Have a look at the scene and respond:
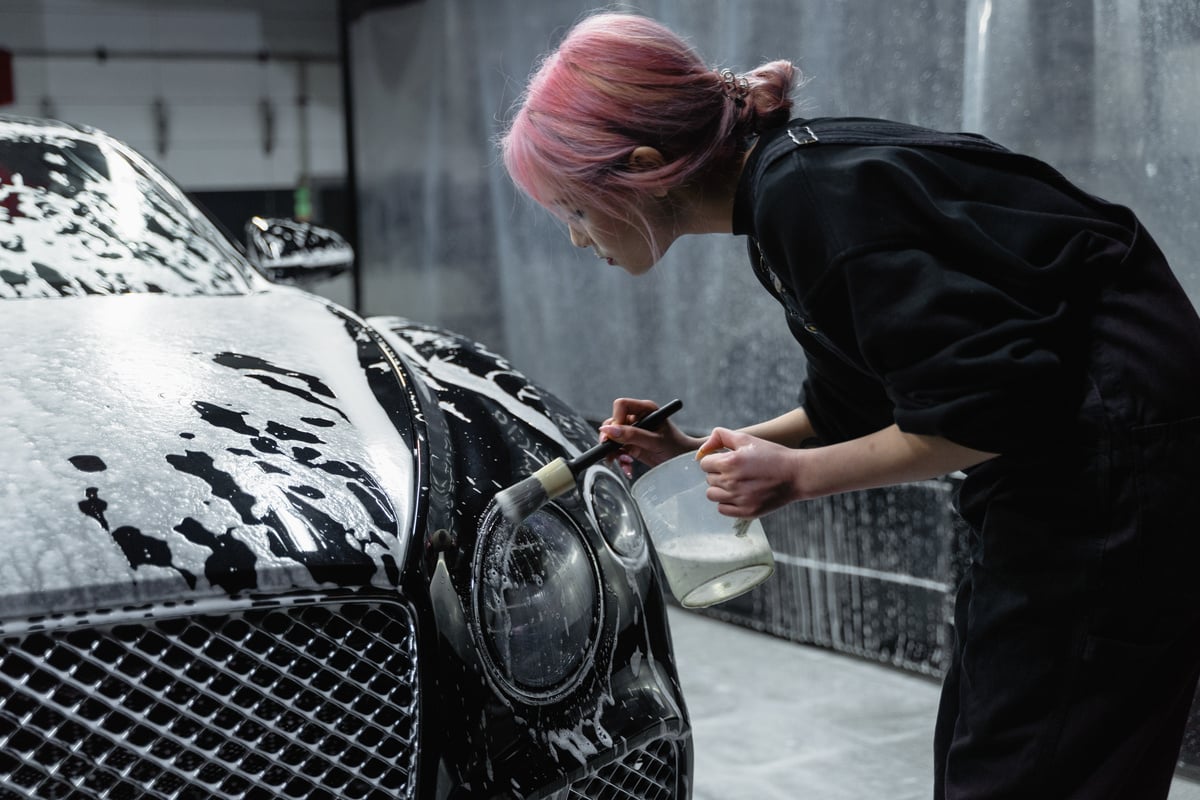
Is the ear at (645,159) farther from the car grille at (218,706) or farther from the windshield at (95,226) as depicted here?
the windshield at (95,226)

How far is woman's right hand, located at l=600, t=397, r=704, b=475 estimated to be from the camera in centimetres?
146

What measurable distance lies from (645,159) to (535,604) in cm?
56

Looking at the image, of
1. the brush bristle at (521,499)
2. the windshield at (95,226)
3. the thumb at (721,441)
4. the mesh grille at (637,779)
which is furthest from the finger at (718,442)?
the windshield at (95,226)

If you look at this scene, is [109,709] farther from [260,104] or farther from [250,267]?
[260,104]

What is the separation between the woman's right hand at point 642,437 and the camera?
146 cm

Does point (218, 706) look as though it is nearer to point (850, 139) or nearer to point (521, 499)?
point (521, 499)

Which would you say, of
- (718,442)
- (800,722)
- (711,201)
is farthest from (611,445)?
(800,722)

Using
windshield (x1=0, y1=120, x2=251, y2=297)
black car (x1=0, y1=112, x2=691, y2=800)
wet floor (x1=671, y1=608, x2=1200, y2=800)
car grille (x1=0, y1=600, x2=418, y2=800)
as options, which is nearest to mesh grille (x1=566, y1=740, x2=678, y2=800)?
black car (x1=0, y1=112, x2=691, y2=800)

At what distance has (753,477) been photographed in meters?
1.17

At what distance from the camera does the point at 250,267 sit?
7.88 ft

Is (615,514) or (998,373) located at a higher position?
(998,373)

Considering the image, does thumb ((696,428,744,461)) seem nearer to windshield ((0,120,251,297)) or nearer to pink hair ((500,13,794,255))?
pink hair ((500,13,794,255))

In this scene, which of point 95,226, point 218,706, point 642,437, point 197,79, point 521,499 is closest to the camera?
point 218,706

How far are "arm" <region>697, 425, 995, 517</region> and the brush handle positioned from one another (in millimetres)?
170
